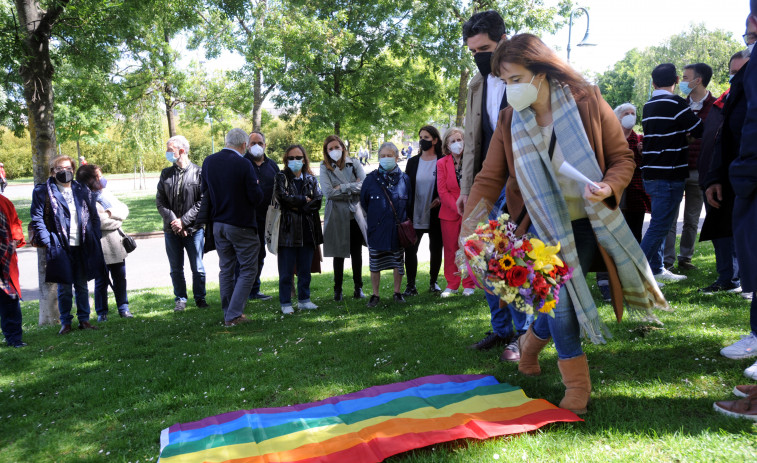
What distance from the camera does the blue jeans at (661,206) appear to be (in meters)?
6.13

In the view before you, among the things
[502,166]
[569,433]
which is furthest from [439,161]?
[569,433]

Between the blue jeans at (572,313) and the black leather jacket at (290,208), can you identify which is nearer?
the blue jeans at (572,313)

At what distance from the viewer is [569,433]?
10.1ft

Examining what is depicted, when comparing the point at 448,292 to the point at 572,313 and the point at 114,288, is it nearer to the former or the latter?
the point at 572,313

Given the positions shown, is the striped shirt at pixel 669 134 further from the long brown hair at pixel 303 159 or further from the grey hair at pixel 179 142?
the grey hair at pixel 179 142

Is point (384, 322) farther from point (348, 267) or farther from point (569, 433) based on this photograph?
point (348, 267)

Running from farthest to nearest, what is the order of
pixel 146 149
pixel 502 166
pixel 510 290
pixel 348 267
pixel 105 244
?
pixel 146 149
pixel 348 267
pixel 105 244
pixel 502 166
pixel 510 290

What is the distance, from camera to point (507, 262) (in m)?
3.13

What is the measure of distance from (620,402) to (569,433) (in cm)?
60

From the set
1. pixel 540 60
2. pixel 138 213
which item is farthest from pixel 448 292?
pixel 138 213

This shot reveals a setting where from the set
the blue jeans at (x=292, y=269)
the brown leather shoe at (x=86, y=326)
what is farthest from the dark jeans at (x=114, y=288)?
the blue jeans at (x=292, y=269)

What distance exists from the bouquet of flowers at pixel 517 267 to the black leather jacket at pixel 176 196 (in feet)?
18.4

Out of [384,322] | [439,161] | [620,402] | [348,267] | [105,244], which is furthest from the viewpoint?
[348,267]

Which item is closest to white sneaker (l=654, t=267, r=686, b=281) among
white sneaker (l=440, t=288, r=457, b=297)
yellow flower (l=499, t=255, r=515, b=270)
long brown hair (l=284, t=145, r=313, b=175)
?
white sneaker (l=440, t=288, r=457, b=297)
